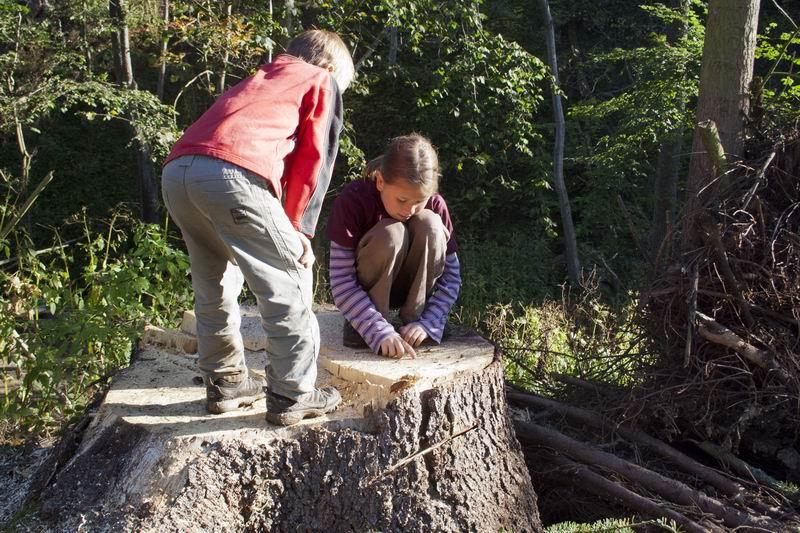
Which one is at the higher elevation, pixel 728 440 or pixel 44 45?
pixel 44 45

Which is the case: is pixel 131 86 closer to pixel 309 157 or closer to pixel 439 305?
pixel 439 305

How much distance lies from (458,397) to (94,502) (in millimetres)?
1213

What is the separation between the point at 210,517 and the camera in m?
2.29

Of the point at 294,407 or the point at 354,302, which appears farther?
the point at 354,302

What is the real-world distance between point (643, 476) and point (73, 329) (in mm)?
2693

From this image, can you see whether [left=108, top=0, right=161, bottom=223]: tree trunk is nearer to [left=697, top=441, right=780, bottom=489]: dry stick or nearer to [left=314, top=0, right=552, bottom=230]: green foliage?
[left=314, top=0, right=552, bottom=230]: green foliage

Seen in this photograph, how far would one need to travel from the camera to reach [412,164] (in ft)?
9.39

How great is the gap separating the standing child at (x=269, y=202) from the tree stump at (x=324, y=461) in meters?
0.14

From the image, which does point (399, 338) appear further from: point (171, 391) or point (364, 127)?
point (364, 127)

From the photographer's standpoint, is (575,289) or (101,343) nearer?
(101,343)

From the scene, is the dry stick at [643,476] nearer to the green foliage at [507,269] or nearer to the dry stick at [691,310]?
the dry stick at [691,310]

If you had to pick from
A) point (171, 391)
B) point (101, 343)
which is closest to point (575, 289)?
point (101, 343)

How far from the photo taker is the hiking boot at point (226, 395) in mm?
2627

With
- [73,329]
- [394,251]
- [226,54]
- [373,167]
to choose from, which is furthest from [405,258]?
[226,54]
